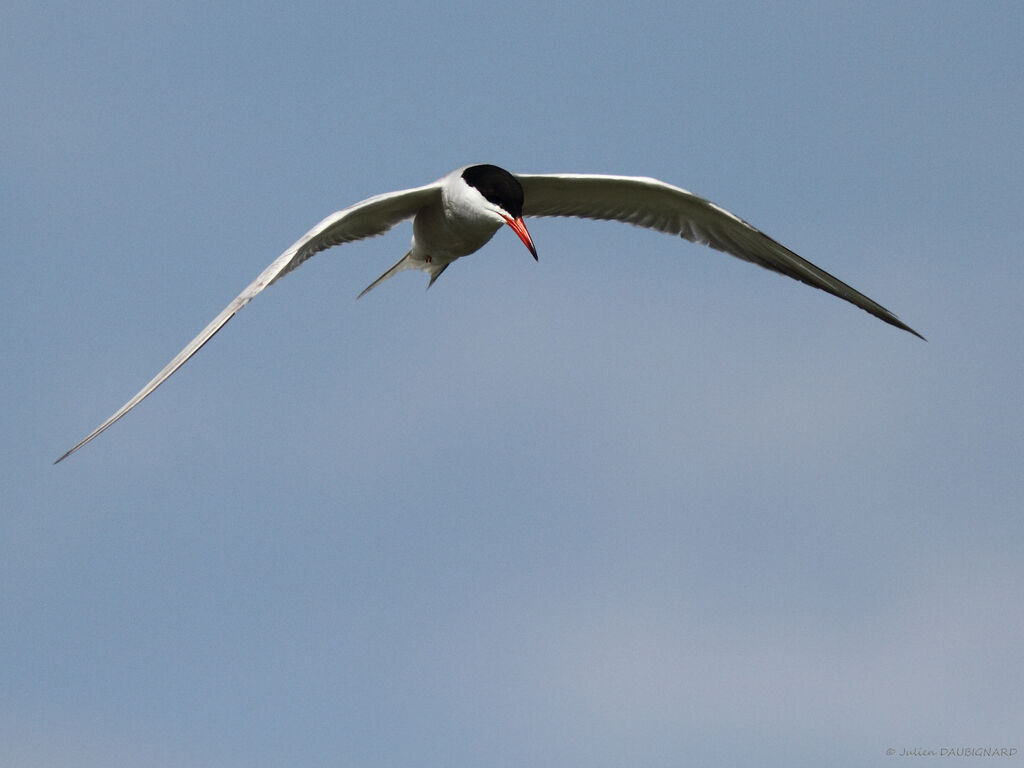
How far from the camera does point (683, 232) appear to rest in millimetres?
11117

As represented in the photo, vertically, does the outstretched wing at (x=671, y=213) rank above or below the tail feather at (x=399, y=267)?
above

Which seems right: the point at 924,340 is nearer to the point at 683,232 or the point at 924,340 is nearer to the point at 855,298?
the point at 855,298

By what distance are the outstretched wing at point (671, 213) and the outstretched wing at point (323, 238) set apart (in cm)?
109

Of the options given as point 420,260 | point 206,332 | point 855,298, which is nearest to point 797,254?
point 855,298

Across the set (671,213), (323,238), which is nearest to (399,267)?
(323,238)

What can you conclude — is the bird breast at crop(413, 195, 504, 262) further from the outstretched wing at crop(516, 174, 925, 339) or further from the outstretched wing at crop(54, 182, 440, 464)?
the outstretched wing at crop(516, 174, 925, 339)

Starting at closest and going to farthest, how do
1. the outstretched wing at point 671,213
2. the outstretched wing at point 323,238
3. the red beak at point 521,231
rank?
the outstretched wing at point 323,238, the red beak at point 521,231, the outstretched wing at point 671,213

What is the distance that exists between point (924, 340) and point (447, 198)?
4168 mm

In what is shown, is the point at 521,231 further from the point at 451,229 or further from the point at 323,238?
the point at 323,238

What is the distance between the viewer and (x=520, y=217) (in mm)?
9469

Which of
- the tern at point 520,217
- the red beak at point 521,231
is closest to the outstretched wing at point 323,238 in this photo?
the tern at point 520,217

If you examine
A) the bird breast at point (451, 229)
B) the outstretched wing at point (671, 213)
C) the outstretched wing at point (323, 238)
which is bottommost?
the outstretched wing at point (323, 238)

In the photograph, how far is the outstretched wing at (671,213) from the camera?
10.6 meters

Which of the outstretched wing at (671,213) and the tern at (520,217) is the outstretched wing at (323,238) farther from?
the outstretched wing at (671,213)
